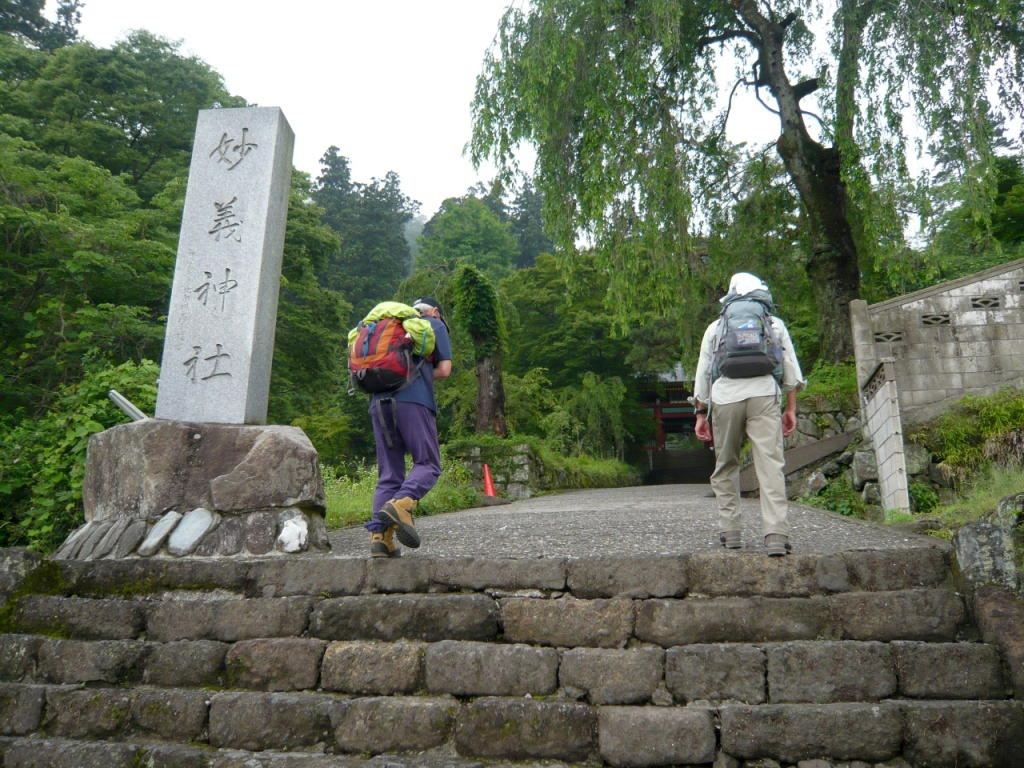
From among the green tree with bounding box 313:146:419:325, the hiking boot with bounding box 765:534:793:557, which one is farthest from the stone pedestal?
the green tree with bounding box 313:146:419:325

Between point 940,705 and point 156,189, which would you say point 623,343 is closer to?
point 156,189

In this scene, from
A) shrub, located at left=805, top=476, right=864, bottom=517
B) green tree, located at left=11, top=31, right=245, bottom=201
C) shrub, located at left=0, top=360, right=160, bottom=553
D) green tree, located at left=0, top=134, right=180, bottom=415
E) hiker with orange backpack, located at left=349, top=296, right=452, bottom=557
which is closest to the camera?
hiker with orange backpack, located at left=349, top=296, right=452, bottom=557

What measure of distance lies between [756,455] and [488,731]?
6.79 feet

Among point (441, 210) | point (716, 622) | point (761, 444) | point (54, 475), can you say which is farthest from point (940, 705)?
point (441, 210)

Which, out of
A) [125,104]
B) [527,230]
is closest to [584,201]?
[125,104]

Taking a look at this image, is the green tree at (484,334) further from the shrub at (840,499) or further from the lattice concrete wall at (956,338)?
the shrub at (840,499)

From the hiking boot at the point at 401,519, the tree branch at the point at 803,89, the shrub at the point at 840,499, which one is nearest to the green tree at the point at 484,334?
the tree branch at the point at 803,89

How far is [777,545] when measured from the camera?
360 centimetres

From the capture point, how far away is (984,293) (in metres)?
8.86

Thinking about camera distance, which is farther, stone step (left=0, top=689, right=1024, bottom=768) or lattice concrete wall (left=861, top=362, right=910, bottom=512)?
lattice concrete wall (left=861, top=362, right=910, bottom=512)

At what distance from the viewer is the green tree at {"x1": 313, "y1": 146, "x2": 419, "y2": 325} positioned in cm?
3625

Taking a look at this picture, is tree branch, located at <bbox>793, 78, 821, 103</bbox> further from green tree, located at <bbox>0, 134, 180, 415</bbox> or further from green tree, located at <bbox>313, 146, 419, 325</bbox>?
green tree, located at <bbox>313, 146, 419, 325</bbox>

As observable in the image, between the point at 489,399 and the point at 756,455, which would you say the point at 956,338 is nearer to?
the point at 756,455

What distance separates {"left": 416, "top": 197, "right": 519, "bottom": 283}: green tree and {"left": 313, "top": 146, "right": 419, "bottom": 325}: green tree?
1.93 meters
